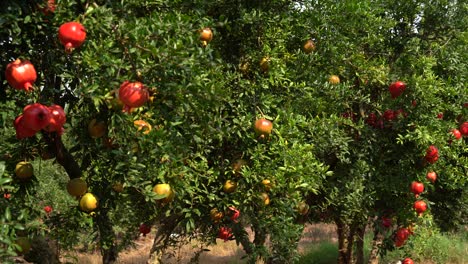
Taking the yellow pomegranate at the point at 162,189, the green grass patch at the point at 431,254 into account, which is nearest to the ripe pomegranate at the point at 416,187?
the yellow pomegranate at the point at 162,189

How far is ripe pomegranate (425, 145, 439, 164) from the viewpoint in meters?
6.03

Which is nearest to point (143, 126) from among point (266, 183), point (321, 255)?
point (266, 183)

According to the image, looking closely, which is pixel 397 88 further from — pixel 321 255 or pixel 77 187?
pixel 321 255

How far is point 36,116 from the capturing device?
2.73 metres

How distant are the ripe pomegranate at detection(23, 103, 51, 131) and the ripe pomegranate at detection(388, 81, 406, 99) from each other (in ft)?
14.7

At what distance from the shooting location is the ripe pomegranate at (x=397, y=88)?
609 cm

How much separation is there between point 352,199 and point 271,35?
243cm

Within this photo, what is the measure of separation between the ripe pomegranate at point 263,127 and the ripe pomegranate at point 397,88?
2550 mm

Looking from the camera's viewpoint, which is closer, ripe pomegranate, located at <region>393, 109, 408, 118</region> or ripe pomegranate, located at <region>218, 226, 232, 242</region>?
ripe pomegranate, located at <region>218, 226, 232, 242</region>

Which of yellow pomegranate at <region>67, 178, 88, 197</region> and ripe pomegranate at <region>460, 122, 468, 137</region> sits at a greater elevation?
ripe pomegranate at <region>460, 122, 468, 137</region>

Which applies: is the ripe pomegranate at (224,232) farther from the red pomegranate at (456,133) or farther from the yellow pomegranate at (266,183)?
the red pomegranate at (456,133)

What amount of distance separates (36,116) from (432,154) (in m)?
4.78

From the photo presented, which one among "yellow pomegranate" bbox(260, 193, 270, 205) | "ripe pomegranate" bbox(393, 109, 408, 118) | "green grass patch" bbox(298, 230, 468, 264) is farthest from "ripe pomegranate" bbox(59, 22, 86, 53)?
"green grass patch" bbox(298, 230, 468, 264)

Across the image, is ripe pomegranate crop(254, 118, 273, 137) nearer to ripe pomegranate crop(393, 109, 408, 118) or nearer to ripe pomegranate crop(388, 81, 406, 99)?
ripe pomegranate crop(388, 81, 406, 99)
